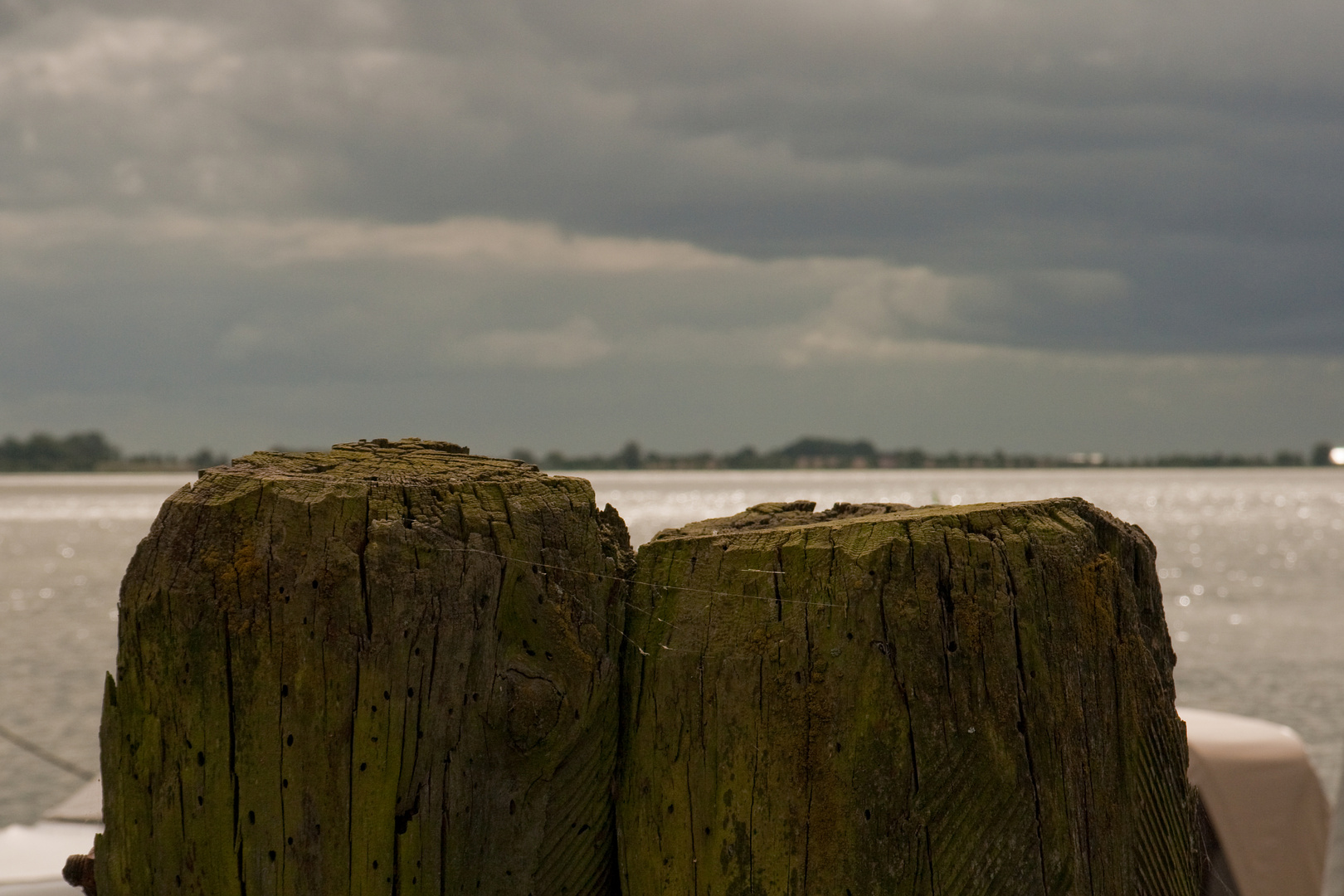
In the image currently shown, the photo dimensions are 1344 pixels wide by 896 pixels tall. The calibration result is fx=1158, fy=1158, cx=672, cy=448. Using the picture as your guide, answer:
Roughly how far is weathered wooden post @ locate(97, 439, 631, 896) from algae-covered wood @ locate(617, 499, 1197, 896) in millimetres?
239

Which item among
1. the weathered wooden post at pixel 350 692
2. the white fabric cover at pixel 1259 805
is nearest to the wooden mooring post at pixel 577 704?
the weathered wooden post at pixel 350 692

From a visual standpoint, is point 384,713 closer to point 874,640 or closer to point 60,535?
point 874,640

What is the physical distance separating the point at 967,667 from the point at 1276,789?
4.98 metres

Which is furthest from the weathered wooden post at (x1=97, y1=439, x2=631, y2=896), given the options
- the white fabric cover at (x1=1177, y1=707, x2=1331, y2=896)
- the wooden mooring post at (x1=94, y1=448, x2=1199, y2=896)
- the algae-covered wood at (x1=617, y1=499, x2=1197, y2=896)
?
the white fabric cover at (x1=1177, y1=707, x2=1331, y2=896)

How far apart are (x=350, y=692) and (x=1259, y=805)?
571cm

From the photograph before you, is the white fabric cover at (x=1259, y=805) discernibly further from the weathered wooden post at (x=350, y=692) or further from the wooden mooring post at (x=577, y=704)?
the weathered wooden post at (x=350, y=692)

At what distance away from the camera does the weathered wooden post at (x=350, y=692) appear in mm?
2469

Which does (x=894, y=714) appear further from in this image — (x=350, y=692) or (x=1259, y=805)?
(x=1259, y=805)

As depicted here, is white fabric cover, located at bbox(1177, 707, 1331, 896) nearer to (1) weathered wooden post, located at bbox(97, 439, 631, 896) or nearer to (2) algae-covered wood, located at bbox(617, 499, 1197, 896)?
(2) algae-covered wood, located at bbox(617, 499, 1197, 896)

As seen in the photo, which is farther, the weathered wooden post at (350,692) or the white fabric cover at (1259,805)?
the white fabric cover at (1259,805)

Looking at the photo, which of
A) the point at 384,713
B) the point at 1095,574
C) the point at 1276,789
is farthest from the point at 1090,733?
the point at 1276,789

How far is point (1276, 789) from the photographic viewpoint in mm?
6391

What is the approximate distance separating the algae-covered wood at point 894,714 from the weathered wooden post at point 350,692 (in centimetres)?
24

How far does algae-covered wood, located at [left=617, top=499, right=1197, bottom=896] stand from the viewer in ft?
7.95
